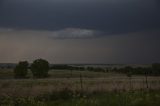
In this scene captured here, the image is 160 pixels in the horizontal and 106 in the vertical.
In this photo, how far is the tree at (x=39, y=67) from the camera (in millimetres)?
76062

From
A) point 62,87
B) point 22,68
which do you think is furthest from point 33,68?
point 62,87

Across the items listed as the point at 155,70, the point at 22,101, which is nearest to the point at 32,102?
the point at 22,101

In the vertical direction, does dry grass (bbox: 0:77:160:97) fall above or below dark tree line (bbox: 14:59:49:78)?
below

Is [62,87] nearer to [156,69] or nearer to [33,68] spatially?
[33,68]

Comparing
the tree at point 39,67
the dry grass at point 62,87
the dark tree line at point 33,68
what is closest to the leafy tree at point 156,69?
the tree at point 39,67

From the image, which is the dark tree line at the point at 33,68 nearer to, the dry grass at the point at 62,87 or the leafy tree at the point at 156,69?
the leafy tree at the point at 156,69

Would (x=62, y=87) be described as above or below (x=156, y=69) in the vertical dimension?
below

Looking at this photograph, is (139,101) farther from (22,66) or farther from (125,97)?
(22,66)

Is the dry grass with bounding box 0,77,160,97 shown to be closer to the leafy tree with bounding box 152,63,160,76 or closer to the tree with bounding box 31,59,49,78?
the tree with bounding box 31,59,49,78

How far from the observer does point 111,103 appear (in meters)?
15.3

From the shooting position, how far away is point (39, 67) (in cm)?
7669

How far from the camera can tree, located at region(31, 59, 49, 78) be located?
76062 mm

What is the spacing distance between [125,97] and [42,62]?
197 feet

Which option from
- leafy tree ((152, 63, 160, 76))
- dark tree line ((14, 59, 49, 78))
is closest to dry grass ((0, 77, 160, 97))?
dark tree line ((14, 59, 49, 78))
